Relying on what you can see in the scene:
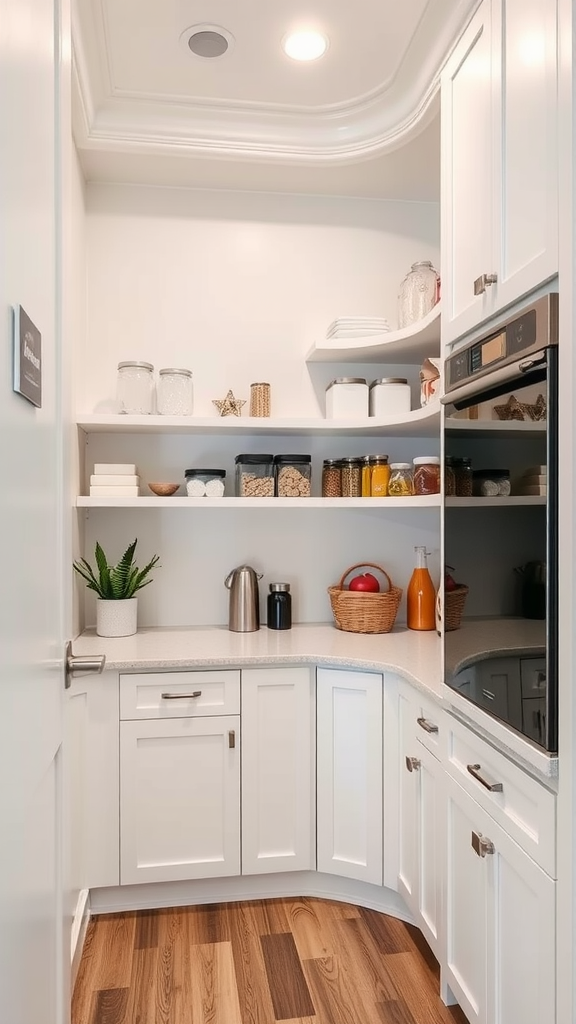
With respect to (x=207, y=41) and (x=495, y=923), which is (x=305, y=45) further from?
(x=495, y=923)

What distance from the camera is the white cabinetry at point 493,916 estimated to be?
122 cm

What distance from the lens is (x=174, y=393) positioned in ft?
8.23

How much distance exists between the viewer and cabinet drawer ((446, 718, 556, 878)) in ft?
3.94

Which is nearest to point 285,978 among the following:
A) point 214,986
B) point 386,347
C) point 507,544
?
point 214,986

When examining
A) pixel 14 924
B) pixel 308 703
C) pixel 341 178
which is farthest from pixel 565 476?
pixel 341 178

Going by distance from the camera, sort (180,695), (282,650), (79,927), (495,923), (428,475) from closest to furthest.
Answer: (495,923) < (79,927) < (180,695) < (282,650) < (428,475)

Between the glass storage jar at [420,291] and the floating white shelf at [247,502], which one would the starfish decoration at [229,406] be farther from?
the glass storage jar at [420,291]

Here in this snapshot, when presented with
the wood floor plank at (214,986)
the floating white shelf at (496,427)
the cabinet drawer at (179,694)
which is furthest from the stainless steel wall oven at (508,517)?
the wood floor plank at (214,986)

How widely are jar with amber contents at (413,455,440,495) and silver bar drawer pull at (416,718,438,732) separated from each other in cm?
83

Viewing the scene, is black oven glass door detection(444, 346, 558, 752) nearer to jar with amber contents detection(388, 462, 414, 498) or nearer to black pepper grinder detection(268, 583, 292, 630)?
jar with amber contents detection(388, 462, 414, 498)

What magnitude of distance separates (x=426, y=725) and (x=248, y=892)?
97cm

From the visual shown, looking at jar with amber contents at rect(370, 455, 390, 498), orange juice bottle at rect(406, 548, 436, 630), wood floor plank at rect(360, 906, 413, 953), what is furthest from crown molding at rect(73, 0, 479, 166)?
wood floor plank at rect(360, 906, 413, 953)

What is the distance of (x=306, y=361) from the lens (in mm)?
2775

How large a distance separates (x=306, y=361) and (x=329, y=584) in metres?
0.91
